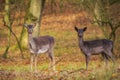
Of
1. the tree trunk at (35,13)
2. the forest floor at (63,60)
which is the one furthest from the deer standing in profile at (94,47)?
the tree trunk at (35,13)

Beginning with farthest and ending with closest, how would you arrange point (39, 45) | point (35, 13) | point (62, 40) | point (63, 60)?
1. point (62, 40)
2. point (35, 13)
3. point (63, 60)
4. point (39, 45)

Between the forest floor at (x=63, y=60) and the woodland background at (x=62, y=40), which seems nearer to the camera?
the forest floor at (x=63, y=60)

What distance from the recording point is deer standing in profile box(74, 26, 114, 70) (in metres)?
19.7

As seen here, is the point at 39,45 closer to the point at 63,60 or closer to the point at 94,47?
the point at 94,47

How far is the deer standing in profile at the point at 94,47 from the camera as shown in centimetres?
1969

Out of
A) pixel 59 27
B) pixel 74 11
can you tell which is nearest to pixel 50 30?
pixel 59 27

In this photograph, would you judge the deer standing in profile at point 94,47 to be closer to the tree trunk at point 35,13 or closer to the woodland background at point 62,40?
the woodland background at point 62,40

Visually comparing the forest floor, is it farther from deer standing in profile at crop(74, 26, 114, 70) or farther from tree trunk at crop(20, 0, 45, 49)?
tree trunk at crop(20, 0, 45, 49)

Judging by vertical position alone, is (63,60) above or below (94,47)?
below

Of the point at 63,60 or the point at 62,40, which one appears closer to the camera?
the point at 63,60

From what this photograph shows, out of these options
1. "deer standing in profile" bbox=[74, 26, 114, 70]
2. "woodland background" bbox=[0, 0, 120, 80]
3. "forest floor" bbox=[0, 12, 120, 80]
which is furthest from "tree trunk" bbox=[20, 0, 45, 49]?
"deer standing in profile" bbox=[74, 26, 114, 70]

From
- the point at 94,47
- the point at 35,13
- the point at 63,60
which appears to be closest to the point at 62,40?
the point at 35,13

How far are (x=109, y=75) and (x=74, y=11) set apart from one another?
4766cm

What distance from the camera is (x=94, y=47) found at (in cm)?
2011
